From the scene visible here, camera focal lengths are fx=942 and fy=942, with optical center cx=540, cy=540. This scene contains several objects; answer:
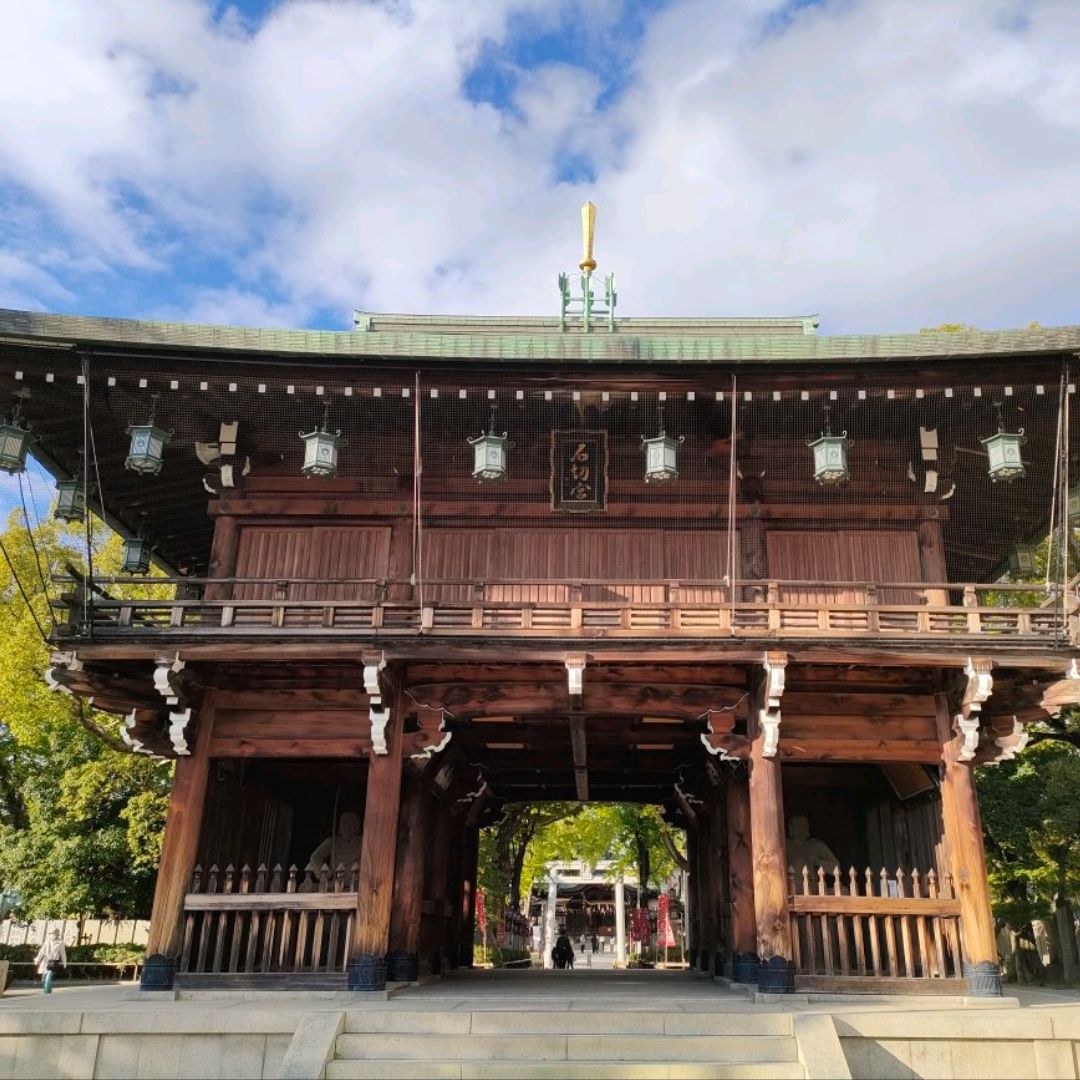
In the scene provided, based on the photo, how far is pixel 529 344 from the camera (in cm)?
1387

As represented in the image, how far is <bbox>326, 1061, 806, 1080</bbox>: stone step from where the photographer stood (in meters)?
9.21

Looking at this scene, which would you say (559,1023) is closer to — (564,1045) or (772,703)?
(564,1045)

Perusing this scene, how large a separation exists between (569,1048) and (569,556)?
7483 millimetres

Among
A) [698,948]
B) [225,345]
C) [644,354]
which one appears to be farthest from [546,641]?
[698,948]

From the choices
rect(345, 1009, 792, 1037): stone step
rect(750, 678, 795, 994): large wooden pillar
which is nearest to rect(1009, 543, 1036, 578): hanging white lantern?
rect(750, 678, 795, 994): large wooden pillar

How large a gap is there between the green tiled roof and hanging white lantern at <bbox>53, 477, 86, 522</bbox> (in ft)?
10.1

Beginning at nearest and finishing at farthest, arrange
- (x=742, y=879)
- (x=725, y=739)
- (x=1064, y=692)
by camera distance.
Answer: (x=1064, y=692) → (x=725, y=739) → (x=742, y=879)

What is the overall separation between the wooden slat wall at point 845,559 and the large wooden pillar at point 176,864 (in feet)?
Result: 31.1

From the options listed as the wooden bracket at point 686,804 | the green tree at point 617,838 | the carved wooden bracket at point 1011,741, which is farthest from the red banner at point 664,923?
the carved wooden bracket at point 1011,741

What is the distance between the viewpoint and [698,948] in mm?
22578

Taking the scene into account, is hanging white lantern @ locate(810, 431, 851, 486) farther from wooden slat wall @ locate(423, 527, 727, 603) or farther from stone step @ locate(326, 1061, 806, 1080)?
stone step @ locate(326, 1061, 806, 1080)

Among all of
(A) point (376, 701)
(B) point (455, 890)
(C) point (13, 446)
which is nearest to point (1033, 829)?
(B) point (455, 890)

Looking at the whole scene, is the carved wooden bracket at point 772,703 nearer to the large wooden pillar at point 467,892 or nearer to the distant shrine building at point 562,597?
the distant shrine building at point 562,597

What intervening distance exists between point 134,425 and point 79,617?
308cm
